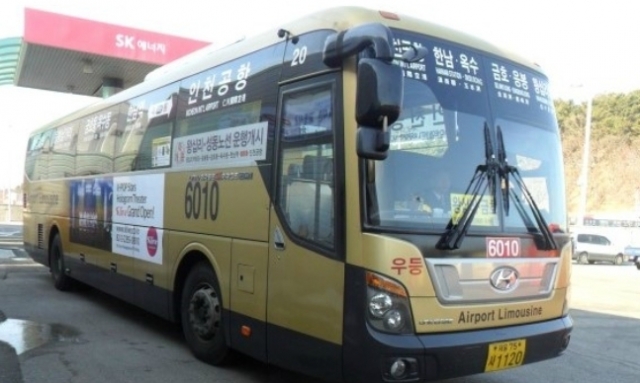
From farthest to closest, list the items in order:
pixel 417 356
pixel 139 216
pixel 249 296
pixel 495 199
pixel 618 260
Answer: pixel 618 260
pixel 139 216
pixel 249 296
pixel 495 199
pixel 417 356

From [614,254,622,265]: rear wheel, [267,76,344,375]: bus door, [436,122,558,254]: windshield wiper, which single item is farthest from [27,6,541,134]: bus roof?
[614,254,622,265]: rear wheel

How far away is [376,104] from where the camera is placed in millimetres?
3852

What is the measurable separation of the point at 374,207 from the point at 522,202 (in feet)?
4.27

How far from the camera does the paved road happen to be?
5605 mm

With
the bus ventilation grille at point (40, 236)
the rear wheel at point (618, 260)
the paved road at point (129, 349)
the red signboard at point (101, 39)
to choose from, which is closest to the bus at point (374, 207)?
the paved road at point (129, 349)

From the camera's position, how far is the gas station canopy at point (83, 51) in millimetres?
16641

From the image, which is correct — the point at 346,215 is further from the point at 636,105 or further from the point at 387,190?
the point at 636,105

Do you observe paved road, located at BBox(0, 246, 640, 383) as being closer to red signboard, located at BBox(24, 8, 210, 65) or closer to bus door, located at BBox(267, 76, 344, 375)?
bus door, located at BBox(267, 76, 344, 375)

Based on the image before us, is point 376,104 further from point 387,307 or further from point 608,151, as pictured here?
point 608,151

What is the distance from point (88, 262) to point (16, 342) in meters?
2.44

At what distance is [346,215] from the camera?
13.7 ft

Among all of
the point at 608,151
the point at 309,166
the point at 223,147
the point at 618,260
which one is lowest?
the point at 618,260

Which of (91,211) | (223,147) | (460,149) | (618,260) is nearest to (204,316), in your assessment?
(223,147)

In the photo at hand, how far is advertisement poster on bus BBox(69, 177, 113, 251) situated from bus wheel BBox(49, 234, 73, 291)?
786mm
